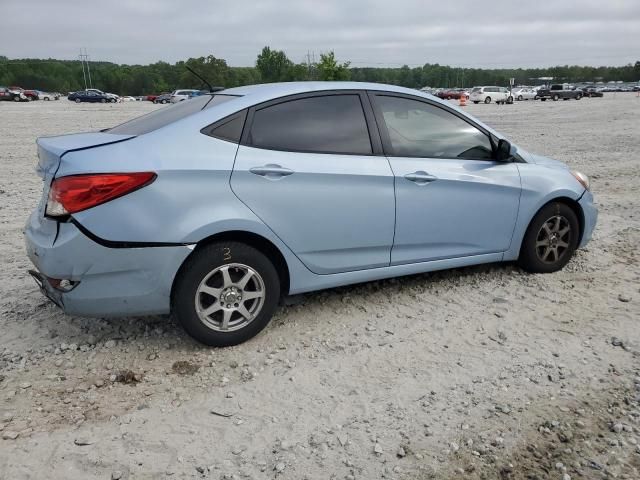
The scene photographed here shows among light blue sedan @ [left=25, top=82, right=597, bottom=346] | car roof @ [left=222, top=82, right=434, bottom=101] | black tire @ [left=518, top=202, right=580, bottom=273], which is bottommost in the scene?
black tire @ [left=518, top=202, right=580, bottom=273]

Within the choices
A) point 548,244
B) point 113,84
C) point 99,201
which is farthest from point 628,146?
point 113,84

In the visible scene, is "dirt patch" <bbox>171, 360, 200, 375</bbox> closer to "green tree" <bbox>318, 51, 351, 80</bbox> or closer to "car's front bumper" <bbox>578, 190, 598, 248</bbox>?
"car's front bumper" <bbox>578, 190, 598, 248</bbox>

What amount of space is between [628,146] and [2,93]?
64.5m

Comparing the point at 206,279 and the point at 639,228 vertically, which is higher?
the point at 206,279

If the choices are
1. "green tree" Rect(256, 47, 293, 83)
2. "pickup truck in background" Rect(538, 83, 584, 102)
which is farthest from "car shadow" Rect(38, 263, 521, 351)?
"green tree" Rect(256, 47, 293, 83)

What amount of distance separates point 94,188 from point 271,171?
108cm

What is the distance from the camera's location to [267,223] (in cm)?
359

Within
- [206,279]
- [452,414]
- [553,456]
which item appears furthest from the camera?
[206,279]

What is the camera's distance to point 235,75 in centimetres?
12719

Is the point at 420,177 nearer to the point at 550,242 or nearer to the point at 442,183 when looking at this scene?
the point at 442,183

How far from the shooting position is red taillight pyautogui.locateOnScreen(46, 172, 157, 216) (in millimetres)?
3205

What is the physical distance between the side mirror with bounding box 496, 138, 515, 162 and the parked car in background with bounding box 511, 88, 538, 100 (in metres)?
60.8

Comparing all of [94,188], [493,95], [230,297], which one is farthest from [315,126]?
[493,95]

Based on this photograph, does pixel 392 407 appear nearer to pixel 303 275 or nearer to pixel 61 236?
pixel 303 275
